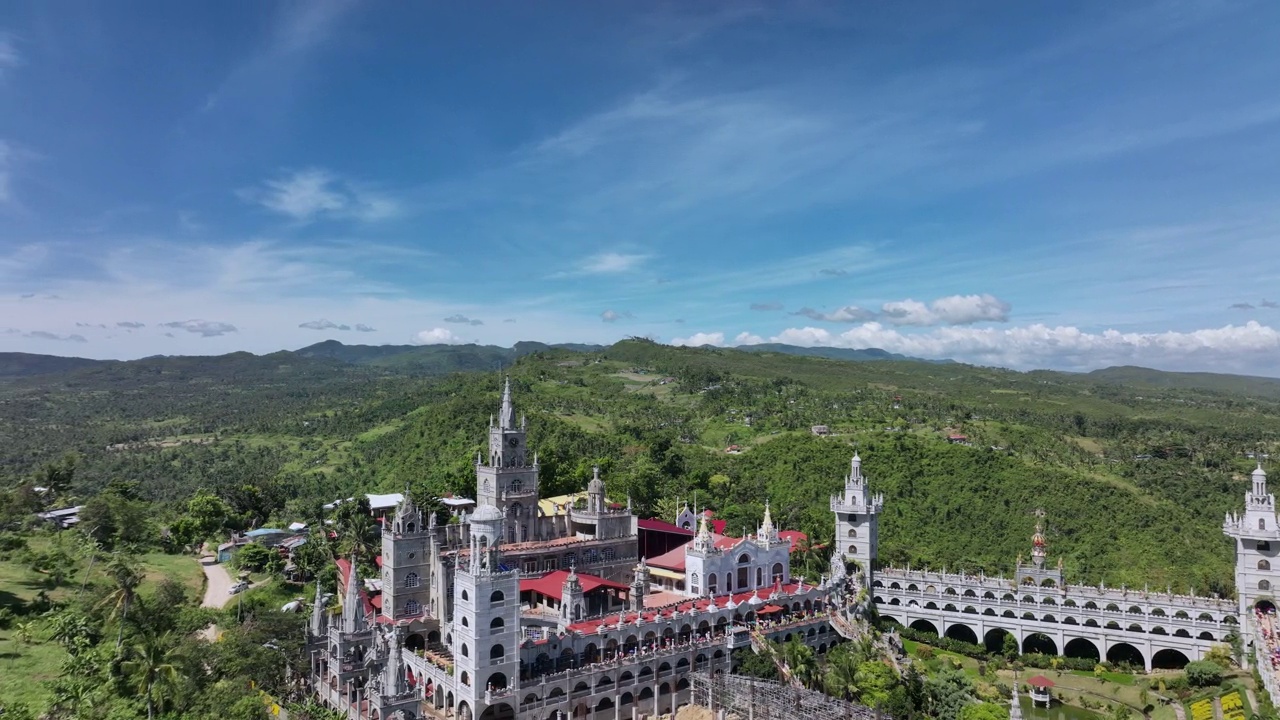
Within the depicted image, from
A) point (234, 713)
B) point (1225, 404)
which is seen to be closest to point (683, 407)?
point (234, 713)

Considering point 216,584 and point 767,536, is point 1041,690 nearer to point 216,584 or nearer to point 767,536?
point 767,536

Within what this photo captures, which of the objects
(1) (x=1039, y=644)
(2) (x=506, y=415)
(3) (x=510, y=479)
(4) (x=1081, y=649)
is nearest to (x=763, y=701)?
(3) (x=510, y=479)

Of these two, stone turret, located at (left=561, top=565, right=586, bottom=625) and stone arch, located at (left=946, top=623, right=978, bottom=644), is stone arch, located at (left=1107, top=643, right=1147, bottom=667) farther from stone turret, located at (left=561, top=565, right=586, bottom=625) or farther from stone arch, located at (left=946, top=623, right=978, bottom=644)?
stone turret, located at (left=561, top=565, right=586, bottom=625)

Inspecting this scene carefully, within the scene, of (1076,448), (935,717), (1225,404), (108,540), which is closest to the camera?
(935,717)

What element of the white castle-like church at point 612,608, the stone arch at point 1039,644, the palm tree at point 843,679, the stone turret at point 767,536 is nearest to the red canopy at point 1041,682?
the white castle-like church at point 612,608

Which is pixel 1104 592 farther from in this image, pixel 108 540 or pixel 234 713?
pixel 108 540

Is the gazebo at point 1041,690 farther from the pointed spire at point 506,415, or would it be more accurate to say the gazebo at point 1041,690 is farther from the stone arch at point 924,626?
the pointed spire at point 506,415
